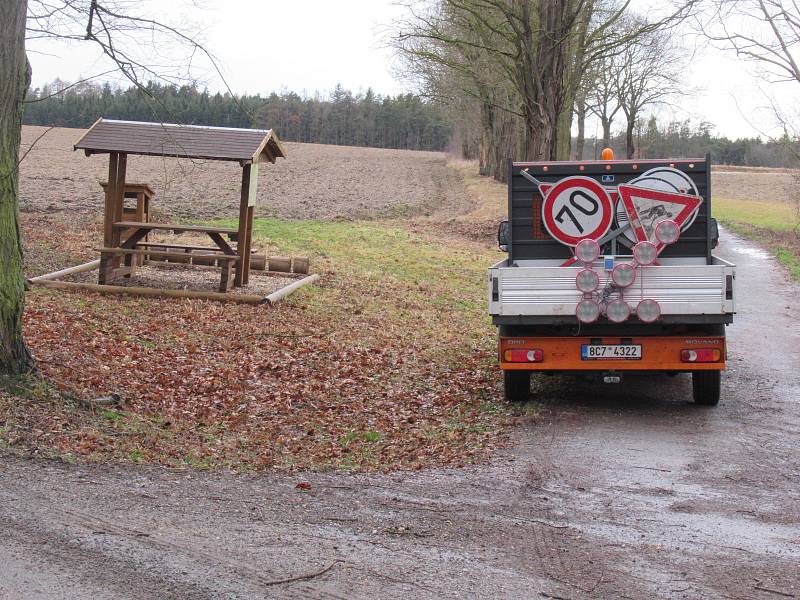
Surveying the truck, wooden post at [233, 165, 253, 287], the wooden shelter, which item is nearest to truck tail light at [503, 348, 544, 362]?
the truck

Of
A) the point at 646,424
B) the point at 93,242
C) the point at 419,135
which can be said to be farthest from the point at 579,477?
the point at 419,135

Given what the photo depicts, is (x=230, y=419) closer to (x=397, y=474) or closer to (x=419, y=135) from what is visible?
(x=397, y=474)

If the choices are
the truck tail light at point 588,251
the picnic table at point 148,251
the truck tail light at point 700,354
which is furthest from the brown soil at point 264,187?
the truck tail light at point 700,354

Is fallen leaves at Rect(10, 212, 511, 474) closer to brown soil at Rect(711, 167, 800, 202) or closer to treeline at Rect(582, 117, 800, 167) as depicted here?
treeline at Rect(582, 117, 800, 167)

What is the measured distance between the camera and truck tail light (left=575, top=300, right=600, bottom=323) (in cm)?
858

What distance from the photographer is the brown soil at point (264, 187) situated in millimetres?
33000

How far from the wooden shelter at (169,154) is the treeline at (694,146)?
1973 cm

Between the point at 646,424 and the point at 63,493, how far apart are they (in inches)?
207

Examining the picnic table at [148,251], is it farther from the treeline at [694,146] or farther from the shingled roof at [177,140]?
the treeline at [694,146]

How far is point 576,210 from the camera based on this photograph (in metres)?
9.88

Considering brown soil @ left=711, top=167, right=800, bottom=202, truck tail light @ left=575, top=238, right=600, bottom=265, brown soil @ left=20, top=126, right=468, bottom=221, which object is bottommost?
truck tail light @ left=575, top=238, right=600, bottom=265

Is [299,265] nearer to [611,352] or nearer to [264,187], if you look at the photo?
[611,352]

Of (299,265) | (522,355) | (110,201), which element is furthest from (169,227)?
(522,355)

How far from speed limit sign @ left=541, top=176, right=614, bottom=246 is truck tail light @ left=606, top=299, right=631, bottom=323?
144cm
